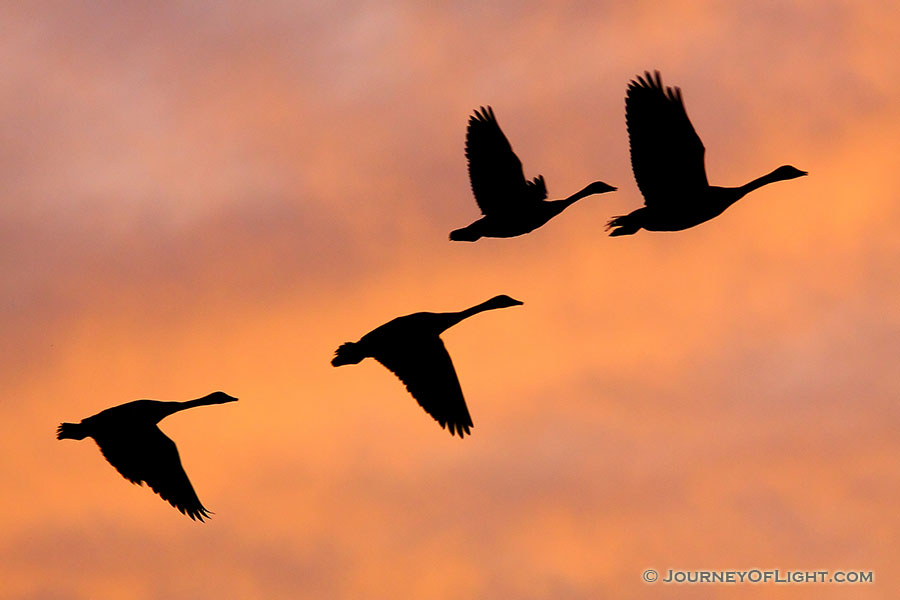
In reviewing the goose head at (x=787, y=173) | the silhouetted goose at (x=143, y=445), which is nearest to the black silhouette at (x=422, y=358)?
the silhouetted goose at (x=143, y=445)

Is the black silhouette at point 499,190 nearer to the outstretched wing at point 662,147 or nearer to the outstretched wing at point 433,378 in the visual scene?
the outstretched wing at point 433,378

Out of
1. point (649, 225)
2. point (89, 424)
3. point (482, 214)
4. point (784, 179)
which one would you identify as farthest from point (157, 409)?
point (784, 179)

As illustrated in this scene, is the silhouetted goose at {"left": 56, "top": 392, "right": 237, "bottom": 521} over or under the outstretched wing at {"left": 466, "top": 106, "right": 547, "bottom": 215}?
under

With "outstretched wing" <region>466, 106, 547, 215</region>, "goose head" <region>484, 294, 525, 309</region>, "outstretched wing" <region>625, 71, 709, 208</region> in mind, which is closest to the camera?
"outstretched wing" <region>625, 71, 709, 208</region>

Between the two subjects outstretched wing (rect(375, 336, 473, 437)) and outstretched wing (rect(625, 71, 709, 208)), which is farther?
outstretched wing (rect(375, 336, 473, 437))

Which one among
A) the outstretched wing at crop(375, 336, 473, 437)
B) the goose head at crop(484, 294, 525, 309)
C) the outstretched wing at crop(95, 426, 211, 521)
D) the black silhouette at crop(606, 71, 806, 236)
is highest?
the black silhouette at crop(606, 71, 806, 236)

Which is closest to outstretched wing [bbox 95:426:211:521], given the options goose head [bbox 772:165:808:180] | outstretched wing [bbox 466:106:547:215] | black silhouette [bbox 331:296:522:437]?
black silhouette [bbox 331:296:522:437]

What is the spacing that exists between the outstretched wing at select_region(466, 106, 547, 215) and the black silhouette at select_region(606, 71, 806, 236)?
4.35 metres

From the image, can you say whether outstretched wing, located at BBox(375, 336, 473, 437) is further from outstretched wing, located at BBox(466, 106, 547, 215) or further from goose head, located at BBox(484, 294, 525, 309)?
outstretched wing, located at BBox(466, 106, 547, 215)

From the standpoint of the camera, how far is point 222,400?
27.6m

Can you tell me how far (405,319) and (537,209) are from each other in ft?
12.8

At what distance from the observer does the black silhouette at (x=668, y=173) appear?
23672 millimetres

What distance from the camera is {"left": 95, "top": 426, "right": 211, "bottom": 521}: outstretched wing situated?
1014 inches

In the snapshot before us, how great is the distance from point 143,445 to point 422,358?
5315 mm
